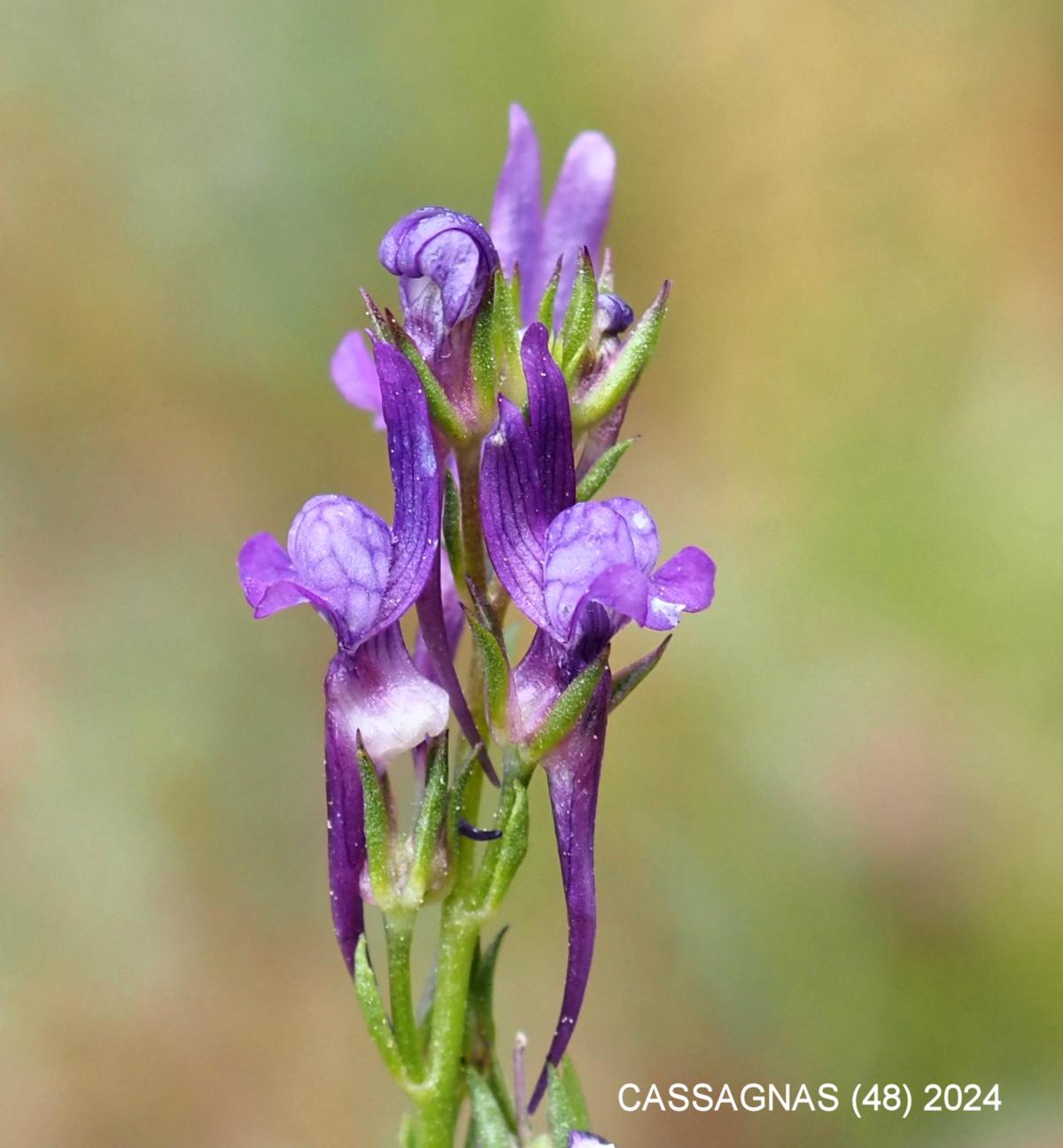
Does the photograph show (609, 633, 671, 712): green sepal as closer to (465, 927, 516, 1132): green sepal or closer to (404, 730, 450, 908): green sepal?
(404, 730, 450, 908): green sepal

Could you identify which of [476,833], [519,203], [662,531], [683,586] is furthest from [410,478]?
[662,531]

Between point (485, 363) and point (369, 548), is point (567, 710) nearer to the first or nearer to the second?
point (369, 548)

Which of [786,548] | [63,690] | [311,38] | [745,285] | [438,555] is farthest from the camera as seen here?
[745,285]

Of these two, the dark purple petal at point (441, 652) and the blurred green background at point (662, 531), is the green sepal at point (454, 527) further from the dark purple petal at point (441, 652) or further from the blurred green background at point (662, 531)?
the blurred green background at point (662, 531)

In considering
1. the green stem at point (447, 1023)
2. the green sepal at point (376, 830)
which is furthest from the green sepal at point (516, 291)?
the green stem at point (447, 1023)

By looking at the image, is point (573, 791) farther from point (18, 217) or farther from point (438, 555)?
point (18, 217)

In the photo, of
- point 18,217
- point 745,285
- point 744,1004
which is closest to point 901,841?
point 744,1004

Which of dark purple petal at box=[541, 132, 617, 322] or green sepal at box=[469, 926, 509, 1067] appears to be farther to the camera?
dark purple petal at box=[541, 132, 617, 322]

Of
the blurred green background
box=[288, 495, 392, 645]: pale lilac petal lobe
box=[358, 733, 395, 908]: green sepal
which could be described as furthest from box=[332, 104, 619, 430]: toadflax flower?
the blurred green background
